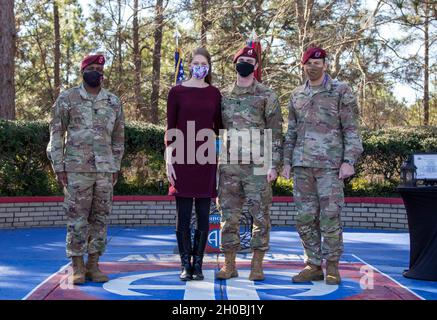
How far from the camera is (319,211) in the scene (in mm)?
4641

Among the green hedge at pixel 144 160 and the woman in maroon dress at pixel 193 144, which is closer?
the woman in maroon dress at pixel 193 144

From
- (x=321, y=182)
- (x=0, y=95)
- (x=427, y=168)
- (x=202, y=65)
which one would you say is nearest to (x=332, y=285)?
(x=321, y=182)

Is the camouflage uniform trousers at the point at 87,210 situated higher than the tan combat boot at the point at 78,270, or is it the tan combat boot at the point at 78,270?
the camouflage uniform trousers at the point at 87,210

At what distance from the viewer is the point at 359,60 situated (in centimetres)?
1397

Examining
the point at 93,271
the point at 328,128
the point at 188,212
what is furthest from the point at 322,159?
the point at 93,271

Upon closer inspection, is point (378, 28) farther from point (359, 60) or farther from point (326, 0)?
point (326, 0)

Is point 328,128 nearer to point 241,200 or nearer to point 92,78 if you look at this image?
point 241,200

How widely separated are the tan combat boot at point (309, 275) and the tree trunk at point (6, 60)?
26.5ft

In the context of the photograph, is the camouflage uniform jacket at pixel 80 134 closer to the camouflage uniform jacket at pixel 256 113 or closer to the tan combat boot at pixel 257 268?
the camouflage uniform jacket at pixel 256 113

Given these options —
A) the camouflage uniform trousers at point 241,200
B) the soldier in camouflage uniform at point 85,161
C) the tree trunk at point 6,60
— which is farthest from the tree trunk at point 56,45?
the camouflage uniform trousers at point 241,200

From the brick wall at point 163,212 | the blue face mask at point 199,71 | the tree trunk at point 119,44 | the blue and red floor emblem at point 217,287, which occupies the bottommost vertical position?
the blue and red floor emblem at point 217,287

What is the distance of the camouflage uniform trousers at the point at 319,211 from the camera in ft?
14.8

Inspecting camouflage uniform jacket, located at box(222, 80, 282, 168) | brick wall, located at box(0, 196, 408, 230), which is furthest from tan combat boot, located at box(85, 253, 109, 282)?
brick wall, located at box(0, 196, 408, 230)
